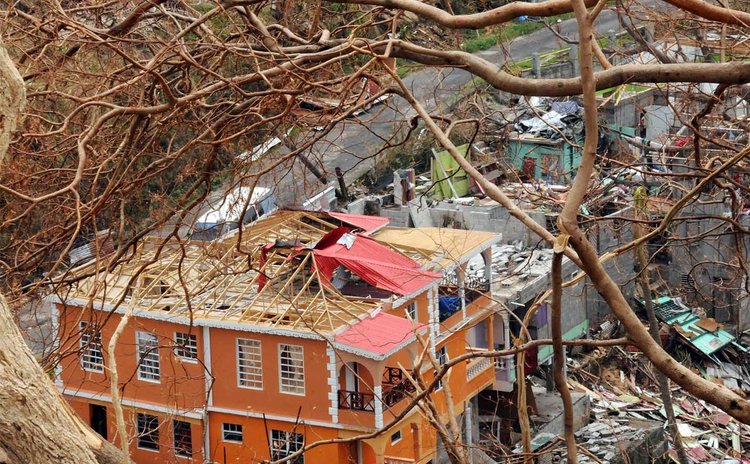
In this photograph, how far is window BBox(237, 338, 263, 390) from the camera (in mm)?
23406

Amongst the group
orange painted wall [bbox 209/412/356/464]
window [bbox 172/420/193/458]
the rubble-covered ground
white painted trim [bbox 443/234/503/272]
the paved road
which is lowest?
the rubble-covered ground

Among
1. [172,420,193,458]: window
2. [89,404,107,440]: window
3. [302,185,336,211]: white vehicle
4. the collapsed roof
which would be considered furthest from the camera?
[302,185,336,211]: white vehicle

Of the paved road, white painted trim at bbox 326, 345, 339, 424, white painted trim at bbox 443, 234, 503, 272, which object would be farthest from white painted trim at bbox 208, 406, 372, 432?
the paved road

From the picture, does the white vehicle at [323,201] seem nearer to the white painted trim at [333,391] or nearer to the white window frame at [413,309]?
the white window frame at [413,309]

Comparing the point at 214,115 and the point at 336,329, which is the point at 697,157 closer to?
the point at 214,115

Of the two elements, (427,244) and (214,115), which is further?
(427,244)

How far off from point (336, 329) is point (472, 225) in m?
8.95

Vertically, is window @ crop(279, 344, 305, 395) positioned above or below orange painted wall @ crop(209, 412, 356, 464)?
above

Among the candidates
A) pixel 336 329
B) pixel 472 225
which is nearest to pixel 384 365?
pixel 336 329

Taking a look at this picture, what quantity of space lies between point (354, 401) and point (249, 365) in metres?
2.36

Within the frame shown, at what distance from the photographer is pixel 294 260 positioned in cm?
2289

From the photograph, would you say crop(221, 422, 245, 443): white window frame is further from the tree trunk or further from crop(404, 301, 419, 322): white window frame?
the tree trunk

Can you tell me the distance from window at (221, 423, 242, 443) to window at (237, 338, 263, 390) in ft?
3.18

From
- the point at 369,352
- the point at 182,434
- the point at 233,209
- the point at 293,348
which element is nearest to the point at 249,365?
the point at 293,348
